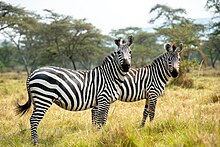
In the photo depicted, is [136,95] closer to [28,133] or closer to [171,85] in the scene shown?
[28,133]

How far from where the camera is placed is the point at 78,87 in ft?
16.6

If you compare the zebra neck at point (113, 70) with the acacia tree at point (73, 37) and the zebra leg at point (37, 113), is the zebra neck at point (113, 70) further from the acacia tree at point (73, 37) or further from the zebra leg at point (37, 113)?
the acacia tree at point (73, 37)

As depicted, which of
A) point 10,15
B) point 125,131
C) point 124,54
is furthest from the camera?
point 10,15

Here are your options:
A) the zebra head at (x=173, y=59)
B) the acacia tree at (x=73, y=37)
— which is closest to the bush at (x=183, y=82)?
the zebra head at (x=173, y=59)

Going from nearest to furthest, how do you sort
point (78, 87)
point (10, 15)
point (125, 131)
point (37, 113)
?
point (125, 131)
point (37, 113)
point (78, 87)
point (10, 15)

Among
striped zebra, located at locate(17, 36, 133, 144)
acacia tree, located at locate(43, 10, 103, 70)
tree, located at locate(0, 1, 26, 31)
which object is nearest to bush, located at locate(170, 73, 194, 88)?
striped zebra, located at locate(17, 36, 133, 144)

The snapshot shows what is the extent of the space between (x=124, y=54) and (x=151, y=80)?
3.86ft

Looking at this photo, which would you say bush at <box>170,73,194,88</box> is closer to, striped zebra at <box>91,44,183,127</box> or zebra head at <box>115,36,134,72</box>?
striped zebra at <box>91,44,183,127</box>

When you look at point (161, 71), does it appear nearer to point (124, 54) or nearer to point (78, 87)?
point (124, 54)

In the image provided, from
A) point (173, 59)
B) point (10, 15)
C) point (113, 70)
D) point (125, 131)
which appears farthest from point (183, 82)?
point (10, 15)

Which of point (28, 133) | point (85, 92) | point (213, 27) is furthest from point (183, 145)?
point (213, 27)

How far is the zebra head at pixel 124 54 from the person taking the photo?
17.0 feet

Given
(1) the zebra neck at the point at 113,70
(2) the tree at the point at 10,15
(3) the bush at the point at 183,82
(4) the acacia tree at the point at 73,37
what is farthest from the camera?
(4) the acacia tree at the point at 73,37

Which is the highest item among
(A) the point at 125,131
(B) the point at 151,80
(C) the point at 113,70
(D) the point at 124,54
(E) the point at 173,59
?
(D) the point at 124,54
